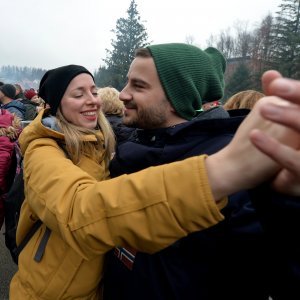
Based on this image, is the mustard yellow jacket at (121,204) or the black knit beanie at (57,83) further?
the black knit beanie at (57,83)

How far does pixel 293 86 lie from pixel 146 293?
1.14 metres

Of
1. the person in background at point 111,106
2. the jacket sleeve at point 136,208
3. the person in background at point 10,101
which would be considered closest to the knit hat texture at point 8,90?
the person in background at point 10,101

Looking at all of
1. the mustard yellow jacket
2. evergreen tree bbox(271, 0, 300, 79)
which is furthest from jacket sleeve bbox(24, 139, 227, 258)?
evergreen tree bbox(271, 0, 300, 79)

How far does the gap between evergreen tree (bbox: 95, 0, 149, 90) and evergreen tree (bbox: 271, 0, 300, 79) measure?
1369 cm

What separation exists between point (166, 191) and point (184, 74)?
0.95m

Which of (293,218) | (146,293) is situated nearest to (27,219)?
(146,293)

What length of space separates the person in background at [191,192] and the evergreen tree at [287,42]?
2980 cm

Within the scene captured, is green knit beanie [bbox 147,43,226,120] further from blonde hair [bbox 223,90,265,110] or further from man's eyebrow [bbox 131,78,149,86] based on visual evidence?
blonde hair [bbox 223,90,265,110]

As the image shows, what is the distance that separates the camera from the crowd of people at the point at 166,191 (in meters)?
0.78

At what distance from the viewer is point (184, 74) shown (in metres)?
1.65

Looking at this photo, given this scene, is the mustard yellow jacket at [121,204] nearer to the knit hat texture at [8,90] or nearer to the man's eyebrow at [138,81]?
the man's eyebrow at [138,81]

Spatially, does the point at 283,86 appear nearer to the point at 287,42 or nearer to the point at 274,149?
the point at 274,149

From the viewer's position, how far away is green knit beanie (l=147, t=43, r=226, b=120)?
1.65 m

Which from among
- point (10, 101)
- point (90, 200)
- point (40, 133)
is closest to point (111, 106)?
point (40, 133)
